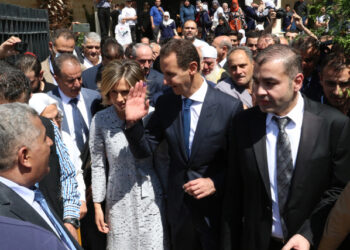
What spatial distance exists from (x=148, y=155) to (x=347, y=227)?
5.12ft

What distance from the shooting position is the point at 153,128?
3.35 metres

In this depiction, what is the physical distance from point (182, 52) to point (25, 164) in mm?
1615

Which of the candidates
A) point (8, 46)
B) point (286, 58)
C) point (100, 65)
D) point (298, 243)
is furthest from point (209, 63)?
point (298, 243)

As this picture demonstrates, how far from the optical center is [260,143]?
101 inches

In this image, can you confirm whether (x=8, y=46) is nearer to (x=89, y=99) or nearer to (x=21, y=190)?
(x=89, y=99)

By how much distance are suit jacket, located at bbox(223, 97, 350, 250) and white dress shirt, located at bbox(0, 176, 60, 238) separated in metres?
1.25

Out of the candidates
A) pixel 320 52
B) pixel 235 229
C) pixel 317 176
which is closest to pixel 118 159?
pixel 235 229

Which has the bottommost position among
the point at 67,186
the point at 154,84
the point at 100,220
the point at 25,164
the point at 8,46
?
the point at 100,220

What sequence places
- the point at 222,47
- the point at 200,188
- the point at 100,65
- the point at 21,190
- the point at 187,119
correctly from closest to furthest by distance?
the point at 21,190, the point at 200,188, the point at 187,119, the point at 100,65, the point at 222,47

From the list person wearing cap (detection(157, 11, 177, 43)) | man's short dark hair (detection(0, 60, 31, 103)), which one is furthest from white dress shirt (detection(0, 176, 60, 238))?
person wearing cap (detection(157, 11, 177, 43))

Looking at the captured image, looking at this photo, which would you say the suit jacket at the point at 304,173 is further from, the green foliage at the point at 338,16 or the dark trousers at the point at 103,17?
the dark trousers at the point at 103,17

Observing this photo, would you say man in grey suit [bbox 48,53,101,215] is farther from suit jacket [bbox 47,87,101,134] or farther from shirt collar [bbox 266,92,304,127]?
shirt collar [bbox 266,92,304,127]

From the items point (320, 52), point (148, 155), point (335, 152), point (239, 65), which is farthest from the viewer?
point (239, 65)

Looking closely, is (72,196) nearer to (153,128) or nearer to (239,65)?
(153,128)
